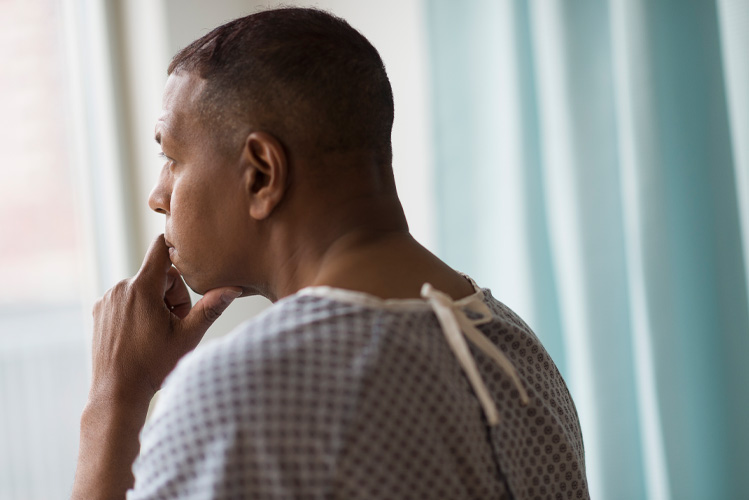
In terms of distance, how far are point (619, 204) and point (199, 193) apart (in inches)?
39.9

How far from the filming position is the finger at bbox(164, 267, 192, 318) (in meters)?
1.20

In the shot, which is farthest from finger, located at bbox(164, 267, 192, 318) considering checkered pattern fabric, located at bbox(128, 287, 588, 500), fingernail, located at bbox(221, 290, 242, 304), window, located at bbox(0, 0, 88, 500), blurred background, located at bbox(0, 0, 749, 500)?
window, located at bbox(0, 0, 88, 500)

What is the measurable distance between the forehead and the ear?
0.10 meters

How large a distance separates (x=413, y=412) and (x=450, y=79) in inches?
53.1

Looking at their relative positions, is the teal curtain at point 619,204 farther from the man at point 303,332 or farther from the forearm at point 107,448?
the forearm at point 107,448

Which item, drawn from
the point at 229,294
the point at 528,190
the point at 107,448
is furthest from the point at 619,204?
the point at 107,448

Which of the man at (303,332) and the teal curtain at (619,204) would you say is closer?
the man at (303,332)

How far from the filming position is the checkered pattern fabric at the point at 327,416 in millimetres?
629

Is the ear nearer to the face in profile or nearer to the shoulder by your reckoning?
the face in profile

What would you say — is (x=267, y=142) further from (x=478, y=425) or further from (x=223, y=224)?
(x=478, y=425)

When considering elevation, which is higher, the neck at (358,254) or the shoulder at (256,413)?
the neck at (358,254)

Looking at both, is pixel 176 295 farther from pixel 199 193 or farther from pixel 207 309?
pixel 199 193

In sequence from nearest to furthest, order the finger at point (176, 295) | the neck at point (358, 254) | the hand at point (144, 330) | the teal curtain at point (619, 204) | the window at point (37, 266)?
the neck at point (358, 254) < the hand at point (144, 330) < the finger at point (176, 295) < the teal curtain at point (619, 204) < the window at point (37, 266)

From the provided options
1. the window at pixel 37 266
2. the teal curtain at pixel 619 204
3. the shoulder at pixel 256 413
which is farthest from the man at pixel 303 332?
the window at pixel 37 266
